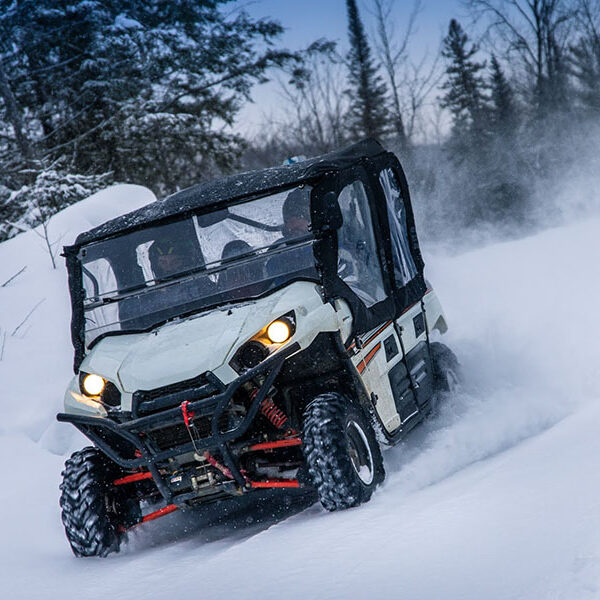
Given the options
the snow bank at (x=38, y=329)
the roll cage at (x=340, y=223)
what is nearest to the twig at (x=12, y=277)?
the snow bank at (x=38, y=329)

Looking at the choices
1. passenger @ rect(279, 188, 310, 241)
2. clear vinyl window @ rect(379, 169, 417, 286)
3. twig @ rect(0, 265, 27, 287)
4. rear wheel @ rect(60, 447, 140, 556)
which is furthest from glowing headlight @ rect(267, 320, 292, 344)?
twig @ rect(0, 265, 27, 287)

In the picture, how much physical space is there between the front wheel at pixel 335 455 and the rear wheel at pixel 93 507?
1.31 m

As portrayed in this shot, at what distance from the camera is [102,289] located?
563cm

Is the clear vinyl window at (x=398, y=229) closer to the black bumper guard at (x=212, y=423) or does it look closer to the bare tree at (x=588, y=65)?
the black bumper guard at (x=212, y=423)

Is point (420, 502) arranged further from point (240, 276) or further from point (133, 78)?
point (133, 78)

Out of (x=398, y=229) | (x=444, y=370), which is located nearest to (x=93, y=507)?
(x=398, y=229)

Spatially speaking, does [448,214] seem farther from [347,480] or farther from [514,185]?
[347,480]

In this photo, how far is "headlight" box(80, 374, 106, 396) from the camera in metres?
4.81

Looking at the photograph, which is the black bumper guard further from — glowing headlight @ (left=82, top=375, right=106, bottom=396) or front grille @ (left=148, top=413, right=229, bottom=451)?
glowing headlight @ (left=82, top=375, right=106, bottom=396)

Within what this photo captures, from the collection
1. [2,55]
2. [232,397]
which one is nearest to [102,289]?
[232,397]

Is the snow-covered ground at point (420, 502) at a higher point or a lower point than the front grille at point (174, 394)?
lower

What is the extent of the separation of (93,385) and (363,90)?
35720 millimetres

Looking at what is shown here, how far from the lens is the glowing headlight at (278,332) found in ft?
15.0

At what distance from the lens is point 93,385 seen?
4840mm
